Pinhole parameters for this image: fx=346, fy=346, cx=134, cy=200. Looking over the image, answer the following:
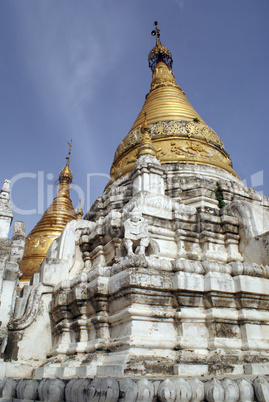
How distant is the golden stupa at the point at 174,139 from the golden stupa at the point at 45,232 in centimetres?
909

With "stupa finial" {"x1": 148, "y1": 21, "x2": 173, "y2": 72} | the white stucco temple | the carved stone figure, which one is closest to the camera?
the white stucco temple

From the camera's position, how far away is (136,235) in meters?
7.76

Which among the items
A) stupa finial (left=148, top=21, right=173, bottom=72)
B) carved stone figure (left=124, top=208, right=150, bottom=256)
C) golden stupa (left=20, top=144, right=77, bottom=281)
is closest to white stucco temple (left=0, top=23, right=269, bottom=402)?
A: carved stone figure (left=124, top=208, right=150, bottom=256)

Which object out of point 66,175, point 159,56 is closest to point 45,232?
point 66,175

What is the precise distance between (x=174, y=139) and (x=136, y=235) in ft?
29.2

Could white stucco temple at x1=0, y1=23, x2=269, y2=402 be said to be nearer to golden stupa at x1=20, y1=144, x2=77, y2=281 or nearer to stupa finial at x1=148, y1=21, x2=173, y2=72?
golden stupa at x1=20, y1=144, x2=77, y2=281

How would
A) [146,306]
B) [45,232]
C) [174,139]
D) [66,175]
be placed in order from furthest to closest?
[66,175] → [45,232] → [174,139] → [146,306]

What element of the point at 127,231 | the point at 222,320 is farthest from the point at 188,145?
the point at 222,320

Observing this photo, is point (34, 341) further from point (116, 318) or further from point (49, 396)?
point (49, 396)

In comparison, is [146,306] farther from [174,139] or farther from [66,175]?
[66,175]

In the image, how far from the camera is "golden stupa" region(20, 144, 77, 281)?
74.4 ft

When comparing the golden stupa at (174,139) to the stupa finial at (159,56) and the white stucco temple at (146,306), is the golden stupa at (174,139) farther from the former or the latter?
the stupa finial at (159,56)

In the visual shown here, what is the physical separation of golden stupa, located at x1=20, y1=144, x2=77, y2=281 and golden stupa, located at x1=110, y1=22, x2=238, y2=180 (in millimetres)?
9090

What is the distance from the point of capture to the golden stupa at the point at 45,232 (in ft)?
74.4
